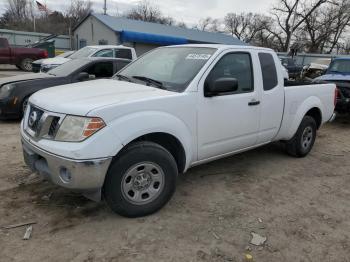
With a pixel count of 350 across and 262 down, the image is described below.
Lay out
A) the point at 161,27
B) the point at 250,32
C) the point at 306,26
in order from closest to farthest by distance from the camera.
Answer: the point at 161,27, the point at 306,26, the point at 250,32

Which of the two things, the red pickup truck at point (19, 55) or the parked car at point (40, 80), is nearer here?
the parked car at point (40, 80)

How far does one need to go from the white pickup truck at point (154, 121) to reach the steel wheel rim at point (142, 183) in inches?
0.4

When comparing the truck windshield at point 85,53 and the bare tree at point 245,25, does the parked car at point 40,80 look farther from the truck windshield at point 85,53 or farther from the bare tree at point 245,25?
the bare tree at point 245,25

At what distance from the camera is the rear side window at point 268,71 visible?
4785 millimetres

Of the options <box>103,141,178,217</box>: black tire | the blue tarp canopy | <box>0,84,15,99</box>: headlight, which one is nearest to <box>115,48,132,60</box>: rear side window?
<box>0,84,15,99</box>: headlight

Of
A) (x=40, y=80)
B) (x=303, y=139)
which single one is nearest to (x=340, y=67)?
(x=303, y=139)

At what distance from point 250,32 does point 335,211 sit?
68.1m

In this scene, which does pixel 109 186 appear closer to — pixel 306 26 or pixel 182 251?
pixel 182 251

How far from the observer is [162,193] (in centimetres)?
368

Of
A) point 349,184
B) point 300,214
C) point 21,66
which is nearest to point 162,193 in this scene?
point 300,214

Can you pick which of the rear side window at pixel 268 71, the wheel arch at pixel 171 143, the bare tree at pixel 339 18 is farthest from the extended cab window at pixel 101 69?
the bare tree at pixel 339 18

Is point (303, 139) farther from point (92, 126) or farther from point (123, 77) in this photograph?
point (92, 126)

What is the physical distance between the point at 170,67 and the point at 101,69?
169 inches

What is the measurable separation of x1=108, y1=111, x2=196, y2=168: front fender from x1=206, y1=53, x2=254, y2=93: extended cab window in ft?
2.61
